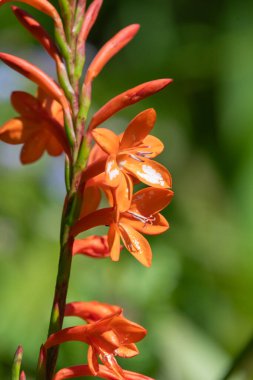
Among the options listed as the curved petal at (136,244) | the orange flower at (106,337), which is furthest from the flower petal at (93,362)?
the curved petal at (136,244)

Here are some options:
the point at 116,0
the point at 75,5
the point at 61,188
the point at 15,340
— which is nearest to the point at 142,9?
the point at 116,0

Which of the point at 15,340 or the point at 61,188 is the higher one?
the point at 61,188

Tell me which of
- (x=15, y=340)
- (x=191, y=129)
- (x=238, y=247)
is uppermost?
(x=191, y=129)

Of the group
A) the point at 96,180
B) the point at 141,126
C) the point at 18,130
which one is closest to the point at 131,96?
the point at 141,126

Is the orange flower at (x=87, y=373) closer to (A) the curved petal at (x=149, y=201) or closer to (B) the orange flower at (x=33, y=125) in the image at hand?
(A) the curved petal at (x=149, y=201)

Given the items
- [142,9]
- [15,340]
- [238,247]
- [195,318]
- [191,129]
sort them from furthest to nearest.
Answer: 1. [142,9]
2. [191,129]
3. [238,247]
4. [195,318]
5. [15,340]

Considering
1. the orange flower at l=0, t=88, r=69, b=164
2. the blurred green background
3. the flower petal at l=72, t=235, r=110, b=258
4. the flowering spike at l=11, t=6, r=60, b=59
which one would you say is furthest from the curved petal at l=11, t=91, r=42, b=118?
the blurred green background

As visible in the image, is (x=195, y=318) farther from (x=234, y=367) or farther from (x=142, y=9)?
(x=142, y=9)
